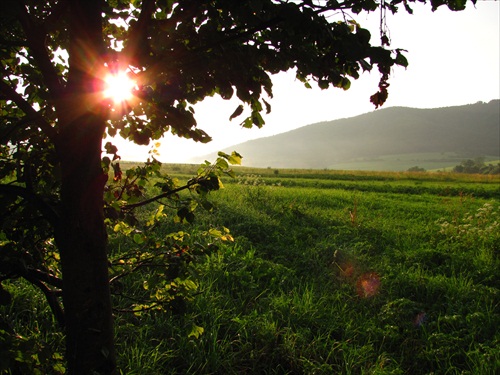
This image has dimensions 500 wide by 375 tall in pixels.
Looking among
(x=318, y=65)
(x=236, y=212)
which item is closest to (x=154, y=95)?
(x=318, y=65)

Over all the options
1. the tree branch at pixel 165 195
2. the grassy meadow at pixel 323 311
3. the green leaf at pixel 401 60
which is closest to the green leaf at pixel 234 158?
the tree branch at pixel 165 195

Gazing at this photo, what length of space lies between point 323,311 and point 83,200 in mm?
3951

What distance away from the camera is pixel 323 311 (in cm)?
474

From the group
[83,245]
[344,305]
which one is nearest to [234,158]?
[83,245]

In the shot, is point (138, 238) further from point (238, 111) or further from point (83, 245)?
point (238, 111)

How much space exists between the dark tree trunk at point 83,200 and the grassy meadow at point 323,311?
23cm

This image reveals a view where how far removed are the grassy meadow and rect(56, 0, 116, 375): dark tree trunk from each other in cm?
23

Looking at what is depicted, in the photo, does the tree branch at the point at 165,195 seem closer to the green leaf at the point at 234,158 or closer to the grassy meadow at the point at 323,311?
the green leaf at the point at 234,158

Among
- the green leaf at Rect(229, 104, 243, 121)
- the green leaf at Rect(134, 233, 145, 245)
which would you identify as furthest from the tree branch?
the green leaf at Rect(229, 104, 243, 121)

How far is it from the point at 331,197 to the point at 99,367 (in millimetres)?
14228

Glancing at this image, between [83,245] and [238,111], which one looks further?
[238,111]

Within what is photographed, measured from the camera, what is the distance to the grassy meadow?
3.59 meters

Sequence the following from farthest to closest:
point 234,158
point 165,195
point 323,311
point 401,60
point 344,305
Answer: point 344,305, point 323,311, point 165,195, point 234,158, point 401,60

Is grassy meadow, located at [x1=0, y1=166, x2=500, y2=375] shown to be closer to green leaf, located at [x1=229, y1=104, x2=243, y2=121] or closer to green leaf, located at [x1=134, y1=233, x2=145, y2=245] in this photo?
green leaf, located at [x1=134, y1=233, x2=145, y2=245]
